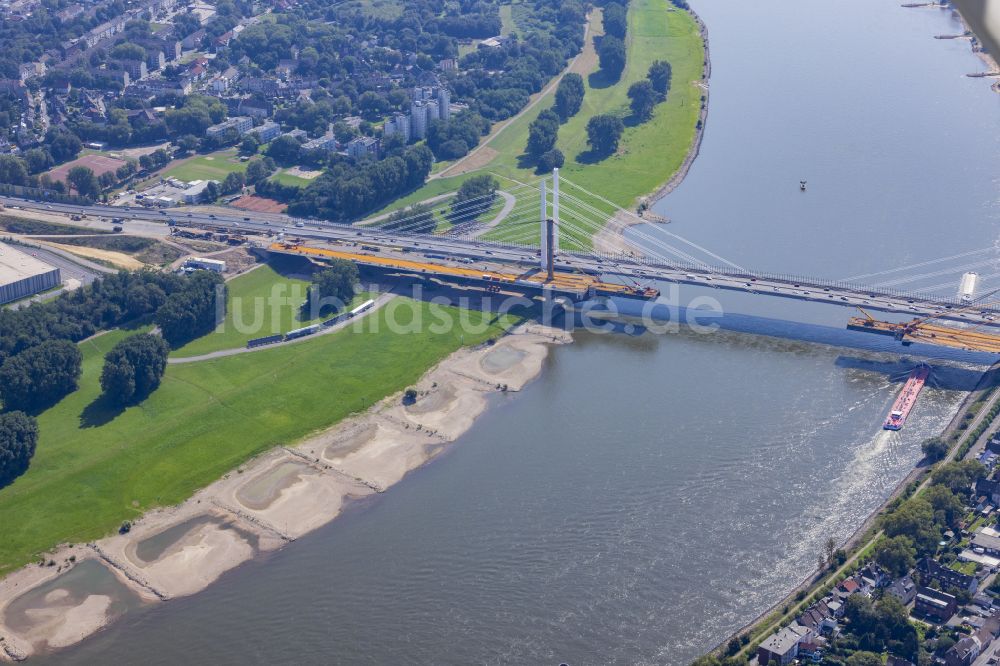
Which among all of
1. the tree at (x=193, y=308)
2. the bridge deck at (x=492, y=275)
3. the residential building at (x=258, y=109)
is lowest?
the tree at (x=193, y=308)

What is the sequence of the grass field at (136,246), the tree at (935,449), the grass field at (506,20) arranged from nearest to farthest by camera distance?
the tree at (935,449) < the grass field at (136,246) < the grass field at (506,20)

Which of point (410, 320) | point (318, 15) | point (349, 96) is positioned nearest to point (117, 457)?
point (410, 320)

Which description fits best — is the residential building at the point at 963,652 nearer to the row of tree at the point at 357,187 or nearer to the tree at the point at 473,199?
the tree at the point at 473,199

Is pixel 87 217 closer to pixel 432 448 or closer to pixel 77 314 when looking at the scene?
pixel 77 314

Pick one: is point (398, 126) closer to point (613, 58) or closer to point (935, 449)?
point (613, 58)

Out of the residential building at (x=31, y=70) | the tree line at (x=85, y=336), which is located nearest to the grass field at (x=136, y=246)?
the tree line at (x=85, y=336)

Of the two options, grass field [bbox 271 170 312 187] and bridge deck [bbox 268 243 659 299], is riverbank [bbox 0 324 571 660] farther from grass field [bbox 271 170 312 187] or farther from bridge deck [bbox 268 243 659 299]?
grass field [bbox 271 170 312 187]
